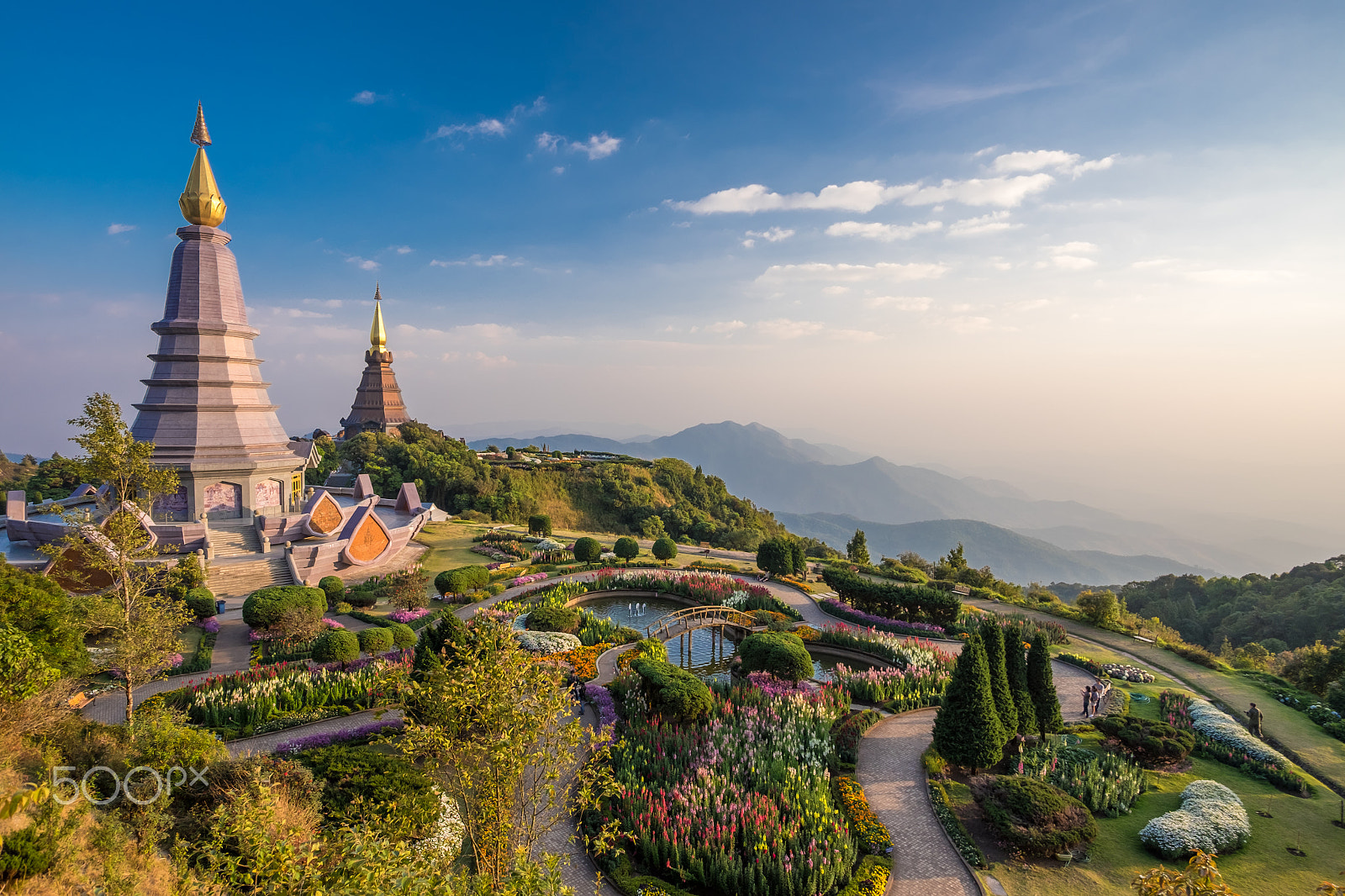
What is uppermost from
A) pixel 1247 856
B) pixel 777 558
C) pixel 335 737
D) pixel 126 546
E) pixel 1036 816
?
pixel 126 546

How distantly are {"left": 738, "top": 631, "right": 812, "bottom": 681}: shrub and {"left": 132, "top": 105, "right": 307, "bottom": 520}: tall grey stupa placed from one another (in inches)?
1080

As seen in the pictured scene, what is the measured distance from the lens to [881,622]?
2530cm

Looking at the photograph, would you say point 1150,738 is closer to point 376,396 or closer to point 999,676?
point 999,676

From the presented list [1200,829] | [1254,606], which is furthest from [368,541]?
[1254,606]

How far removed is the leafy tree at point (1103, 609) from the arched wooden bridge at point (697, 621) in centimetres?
1522

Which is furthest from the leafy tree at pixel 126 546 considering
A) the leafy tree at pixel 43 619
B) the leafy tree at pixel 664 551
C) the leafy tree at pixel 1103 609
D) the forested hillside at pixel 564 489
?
the forested hillside at pixel 564 489

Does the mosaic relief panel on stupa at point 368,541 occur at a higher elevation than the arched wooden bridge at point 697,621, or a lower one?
higher

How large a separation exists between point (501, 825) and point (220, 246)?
121 ft

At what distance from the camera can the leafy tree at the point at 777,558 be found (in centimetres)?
3234

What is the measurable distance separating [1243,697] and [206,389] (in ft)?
150

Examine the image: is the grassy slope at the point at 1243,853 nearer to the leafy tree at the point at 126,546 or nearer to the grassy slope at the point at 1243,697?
the grassy slope at the point at 1243,697

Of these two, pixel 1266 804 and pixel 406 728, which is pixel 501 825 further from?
pixel 1266 804

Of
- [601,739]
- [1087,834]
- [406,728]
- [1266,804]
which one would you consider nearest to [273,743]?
[406,728]

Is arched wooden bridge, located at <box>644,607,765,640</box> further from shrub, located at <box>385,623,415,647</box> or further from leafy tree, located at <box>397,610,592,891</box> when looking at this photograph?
leafy tree, located at <box>397,610,592,891</box>
